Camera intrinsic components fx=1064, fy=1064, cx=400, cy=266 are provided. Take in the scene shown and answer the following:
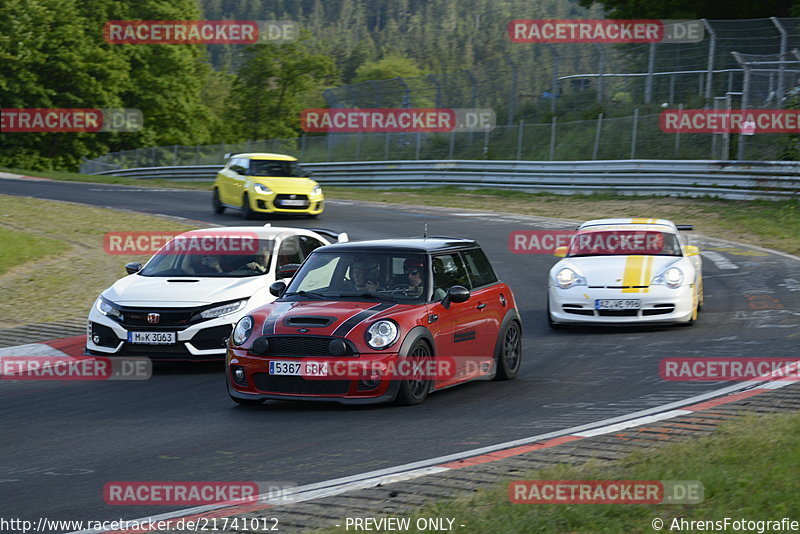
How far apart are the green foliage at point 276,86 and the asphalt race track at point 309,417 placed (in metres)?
63.2

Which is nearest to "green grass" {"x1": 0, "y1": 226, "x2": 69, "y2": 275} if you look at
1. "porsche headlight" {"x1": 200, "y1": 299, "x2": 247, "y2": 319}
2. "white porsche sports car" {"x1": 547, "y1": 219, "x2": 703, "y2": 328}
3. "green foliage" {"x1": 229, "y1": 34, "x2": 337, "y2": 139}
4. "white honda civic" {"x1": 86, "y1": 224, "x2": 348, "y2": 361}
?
"white honda civic" {"x1": 86, "y1": 224, "x2": 348, "y2": 361}

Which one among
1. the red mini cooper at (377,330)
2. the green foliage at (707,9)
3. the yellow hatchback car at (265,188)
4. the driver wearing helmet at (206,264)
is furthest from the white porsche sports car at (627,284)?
the green foliage at (707,9)

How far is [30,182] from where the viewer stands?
37312mm

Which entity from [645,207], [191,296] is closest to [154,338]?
[191,296]

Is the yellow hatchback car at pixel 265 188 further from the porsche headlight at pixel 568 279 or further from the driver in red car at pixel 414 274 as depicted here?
the driver in red car at pixel 414 274

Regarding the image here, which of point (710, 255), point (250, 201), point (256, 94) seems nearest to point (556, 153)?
point (250, 201)

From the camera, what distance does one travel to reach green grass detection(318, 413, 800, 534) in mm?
5113

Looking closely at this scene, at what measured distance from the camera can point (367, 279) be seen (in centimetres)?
957

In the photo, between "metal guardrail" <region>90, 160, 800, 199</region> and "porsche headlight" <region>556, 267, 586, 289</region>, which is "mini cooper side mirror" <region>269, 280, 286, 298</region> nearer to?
"porsche headlight" <region>556, 267, 586, 289</region>

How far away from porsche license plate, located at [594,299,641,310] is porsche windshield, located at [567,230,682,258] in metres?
1.09

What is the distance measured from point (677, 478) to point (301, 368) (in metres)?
3.73

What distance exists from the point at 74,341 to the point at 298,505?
292 inches

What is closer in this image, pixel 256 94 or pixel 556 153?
pixel 556 153

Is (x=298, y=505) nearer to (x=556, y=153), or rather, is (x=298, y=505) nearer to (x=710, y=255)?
(x=710, y=255)
